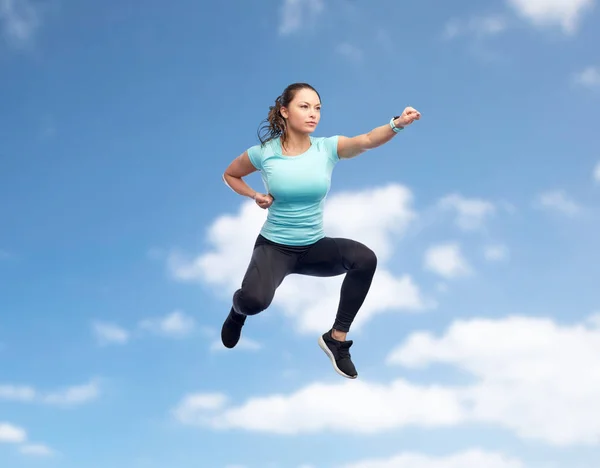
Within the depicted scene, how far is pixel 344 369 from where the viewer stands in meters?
9.14

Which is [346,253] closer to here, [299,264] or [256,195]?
[299,264]

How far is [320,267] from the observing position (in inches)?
361

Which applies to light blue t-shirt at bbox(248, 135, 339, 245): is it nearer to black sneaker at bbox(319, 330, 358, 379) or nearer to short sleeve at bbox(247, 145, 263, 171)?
short sleeve at bbox(247, 145, 263, 171)

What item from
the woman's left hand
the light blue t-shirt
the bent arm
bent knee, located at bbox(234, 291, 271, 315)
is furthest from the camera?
the bent arm

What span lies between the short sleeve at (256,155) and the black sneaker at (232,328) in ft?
5.29

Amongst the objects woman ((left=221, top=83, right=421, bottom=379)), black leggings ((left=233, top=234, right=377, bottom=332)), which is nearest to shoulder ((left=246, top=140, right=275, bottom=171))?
woman ((left=221, top=83, right=421, bottom=379))

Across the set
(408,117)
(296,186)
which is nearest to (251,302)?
(296,186)

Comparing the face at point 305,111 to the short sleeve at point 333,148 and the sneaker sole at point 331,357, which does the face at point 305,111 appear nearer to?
the short sleeve at point 333,148

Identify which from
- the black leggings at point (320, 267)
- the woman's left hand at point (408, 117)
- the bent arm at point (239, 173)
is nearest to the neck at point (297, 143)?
the bent arm at point (239, 173)

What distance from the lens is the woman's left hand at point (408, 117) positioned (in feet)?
27.1

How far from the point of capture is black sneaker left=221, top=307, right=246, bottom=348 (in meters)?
9.48

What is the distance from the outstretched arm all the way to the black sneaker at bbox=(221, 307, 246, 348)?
208cm

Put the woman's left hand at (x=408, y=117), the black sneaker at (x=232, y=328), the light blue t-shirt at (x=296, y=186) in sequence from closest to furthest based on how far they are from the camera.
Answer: the woman's left hand at (x=408, y=117)
the light blue t-shirt at (x=296, y=186)
the black sneaker at (x=232, y=328)

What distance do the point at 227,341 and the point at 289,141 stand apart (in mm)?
2313
